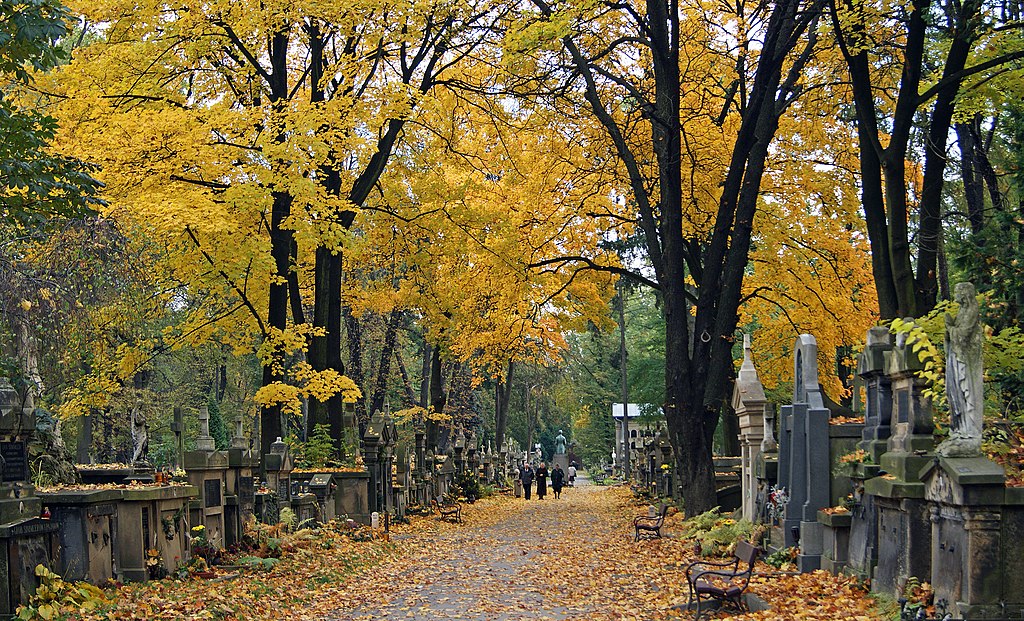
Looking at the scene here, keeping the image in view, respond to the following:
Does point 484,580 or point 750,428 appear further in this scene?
point 750,428

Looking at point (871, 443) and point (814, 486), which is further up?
point (871, 443)

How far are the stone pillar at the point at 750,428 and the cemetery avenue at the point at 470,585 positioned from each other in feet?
4.18

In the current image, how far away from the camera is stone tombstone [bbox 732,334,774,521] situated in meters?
18.2

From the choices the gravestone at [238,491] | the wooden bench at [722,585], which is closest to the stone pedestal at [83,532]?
the gravestone at [238,491]

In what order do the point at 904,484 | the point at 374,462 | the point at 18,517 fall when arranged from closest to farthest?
1. the point at 904,484
2. the point at 18,517
3. the point at 374,462

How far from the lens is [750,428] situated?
60.9 feet

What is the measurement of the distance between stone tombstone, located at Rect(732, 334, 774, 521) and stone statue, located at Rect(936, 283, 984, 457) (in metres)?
8.22

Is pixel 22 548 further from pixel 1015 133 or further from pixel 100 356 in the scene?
pixel 1015 133

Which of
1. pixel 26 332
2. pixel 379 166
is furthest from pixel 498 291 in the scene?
pixel 26 332

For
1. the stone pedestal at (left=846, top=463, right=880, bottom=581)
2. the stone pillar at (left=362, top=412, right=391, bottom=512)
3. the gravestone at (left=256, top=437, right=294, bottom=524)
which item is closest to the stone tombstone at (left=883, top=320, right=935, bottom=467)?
the stone pedestal at (left=846, top=463, right=880, bottom=581)

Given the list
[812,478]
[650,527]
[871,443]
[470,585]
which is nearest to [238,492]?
[470,585]

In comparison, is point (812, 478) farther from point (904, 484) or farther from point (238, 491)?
point (238, 491)

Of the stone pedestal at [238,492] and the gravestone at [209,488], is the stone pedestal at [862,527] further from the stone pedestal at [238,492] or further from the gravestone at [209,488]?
the stone pedestal at [238,492]

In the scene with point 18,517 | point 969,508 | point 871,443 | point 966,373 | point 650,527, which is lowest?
point 650,527
